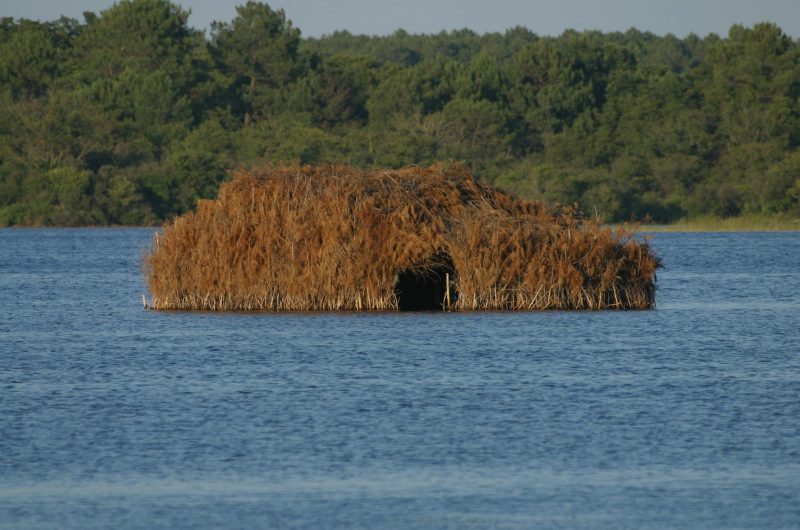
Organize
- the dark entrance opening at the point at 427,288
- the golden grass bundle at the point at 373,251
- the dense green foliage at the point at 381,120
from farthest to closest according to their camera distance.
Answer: the dense green foliage at the point at 381,120, the dark entrance opening at the point at 427,288, the golden grass bundle at the point at 373,251

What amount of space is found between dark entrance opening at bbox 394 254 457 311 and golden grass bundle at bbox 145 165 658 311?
572 millimetres

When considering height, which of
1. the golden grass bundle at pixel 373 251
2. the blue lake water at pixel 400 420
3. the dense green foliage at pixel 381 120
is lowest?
the blue lake water at pixel 400 420

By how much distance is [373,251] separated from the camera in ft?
123

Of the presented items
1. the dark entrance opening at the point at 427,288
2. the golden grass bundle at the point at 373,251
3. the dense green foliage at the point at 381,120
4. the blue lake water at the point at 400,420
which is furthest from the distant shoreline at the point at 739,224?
the golden grass bundle at the point at 373,251

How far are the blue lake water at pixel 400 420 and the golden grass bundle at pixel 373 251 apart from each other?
2.40ft

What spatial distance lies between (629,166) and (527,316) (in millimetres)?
75953

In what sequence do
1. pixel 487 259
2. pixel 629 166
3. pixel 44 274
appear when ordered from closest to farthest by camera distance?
1. pixel 487 259
2. pixel 44 274
3. pixel 629 166

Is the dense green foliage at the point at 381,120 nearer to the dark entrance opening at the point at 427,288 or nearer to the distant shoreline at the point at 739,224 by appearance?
the distant shoreline at the point at 739,224

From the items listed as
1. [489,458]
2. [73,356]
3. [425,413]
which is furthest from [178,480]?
[73,356]

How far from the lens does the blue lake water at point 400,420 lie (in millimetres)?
17391

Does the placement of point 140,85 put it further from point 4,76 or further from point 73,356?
point 73,356

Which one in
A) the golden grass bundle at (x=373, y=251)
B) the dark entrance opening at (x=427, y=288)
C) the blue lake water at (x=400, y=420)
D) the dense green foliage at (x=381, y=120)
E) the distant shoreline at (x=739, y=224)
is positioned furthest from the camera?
the dense green foliage at (x=381, y=120)

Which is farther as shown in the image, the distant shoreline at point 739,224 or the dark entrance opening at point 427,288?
the distant shoreline at point 739,224

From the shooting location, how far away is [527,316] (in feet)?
123
